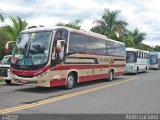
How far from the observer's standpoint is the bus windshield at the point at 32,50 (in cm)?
1561

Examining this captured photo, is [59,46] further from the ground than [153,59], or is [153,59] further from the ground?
[59,46]

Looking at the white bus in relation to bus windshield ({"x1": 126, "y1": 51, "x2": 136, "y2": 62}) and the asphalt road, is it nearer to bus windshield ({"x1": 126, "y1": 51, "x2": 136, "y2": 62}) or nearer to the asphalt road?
bus windshield ({"x1": 126, "y1": 51, "x2": 136, "y2": 62})

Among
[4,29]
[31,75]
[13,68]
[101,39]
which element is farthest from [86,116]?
[4,29]

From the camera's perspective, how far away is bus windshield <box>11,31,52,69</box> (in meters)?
15.6

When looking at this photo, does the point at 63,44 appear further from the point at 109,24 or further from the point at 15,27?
the point at 109,24

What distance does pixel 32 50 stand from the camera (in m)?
15.9

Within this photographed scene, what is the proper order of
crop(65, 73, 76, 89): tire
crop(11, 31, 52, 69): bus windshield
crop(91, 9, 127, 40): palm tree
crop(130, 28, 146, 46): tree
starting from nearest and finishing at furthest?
1. crop(11, 31, 52, 69): bus windshield
2. crop(65, 73, 76, 89): tire
3. crop(91, 9, 127, 40): palm tree
4. crop(130, 28, 146, 46): tree

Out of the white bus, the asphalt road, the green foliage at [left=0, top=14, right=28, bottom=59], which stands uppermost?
the green foliage at [left=0, top=14, right=28, bottom=59]

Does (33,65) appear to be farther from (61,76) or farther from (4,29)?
(4,29)

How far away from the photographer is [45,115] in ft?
32.6

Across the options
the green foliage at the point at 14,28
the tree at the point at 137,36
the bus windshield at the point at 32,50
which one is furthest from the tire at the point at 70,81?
the tree at the point at 137,36

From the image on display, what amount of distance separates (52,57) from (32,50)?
1.03 metres

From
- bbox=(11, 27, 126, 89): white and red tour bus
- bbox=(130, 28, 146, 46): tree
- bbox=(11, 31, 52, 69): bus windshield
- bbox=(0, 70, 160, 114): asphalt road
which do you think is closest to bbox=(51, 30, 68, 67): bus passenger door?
bbox=(11, 27, 126, 89): white and red tour bus

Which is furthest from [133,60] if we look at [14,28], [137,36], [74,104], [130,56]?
[137,36]
